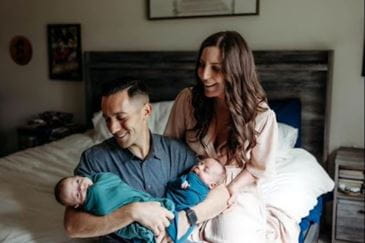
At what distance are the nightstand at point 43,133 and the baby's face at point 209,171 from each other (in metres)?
2.15

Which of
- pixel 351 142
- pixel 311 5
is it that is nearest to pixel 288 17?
pixel 311 5

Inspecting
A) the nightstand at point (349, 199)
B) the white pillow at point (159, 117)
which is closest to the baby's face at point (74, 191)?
the white pillow at point (159, 117)

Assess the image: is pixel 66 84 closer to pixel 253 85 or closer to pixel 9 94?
pixel 9 94

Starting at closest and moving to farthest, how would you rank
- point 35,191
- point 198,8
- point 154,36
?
point 35,191
point 198,8
point 154,36

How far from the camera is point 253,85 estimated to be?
5.45ft

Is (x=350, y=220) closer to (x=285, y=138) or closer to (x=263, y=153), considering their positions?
(x=285, y=138)

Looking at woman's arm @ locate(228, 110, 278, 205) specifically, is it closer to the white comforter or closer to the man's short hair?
the white comforter

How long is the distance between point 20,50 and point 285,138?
2537mm

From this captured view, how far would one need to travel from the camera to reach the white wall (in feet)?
8.94

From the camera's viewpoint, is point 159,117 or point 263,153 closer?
point 263,153

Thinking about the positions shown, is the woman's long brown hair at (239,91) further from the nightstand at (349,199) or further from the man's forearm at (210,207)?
the nightstand at (349,199)

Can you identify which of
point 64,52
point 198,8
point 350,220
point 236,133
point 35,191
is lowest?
point 350,220

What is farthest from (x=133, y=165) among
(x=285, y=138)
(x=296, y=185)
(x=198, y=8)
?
(x=198, y=8)

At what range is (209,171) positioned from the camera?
1555 mm
